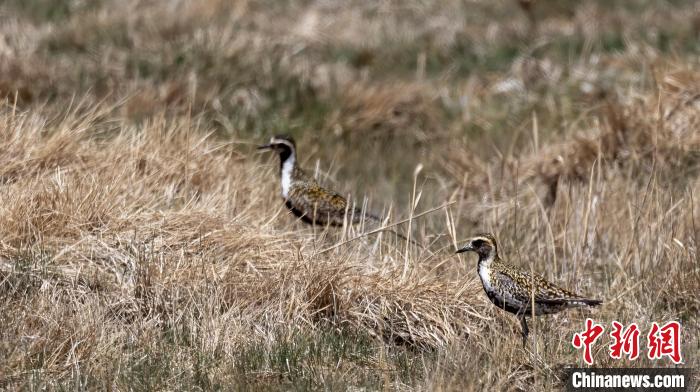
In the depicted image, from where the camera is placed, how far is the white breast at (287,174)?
27.5 ft

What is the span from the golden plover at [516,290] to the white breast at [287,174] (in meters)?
1.94

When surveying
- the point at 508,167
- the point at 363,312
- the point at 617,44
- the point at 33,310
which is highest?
the point at 33,310

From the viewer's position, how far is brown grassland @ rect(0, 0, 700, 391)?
20.4 feet

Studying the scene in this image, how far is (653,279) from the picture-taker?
7.55m

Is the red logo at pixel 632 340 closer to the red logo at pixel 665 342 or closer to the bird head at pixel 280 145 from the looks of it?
the red logo at pixel 665 342

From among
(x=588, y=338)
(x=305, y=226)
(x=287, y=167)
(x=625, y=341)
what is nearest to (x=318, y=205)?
(x=305, y=226)

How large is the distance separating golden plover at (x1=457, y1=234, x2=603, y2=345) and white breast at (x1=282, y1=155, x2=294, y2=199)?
194cm

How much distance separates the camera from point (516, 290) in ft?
21.4

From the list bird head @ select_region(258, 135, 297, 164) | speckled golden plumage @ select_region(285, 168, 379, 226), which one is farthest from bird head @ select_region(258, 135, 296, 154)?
speckled golden plumage @ select_region(285, 168, 379, 226)

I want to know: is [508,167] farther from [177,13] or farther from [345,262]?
A: [177,13]

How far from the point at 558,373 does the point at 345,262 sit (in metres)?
1.39

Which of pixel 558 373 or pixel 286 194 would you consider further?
pixel 286 194

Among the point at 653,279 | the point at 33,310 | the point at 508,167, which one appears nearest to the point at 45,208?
the point at 33,310

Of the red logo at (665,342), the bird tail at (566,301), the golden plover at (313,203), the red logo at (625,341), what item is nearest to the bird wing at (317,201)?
the golden plover at (313,203)
